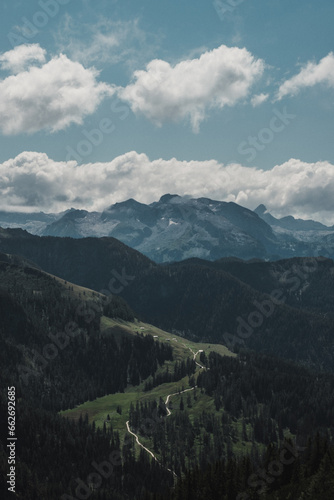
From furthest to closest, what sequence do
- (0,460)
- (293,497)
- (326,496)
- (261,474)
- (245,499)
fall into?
(0,460), (261,474), (245,499), (293,497), (326,496)

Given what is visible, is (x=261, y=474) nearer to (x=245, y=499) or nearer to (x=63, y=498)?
(x=245, y=499)

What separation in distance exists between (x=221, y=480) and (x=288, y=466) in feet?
76.2

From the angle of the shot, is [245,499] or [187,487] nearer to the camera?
[245,499]

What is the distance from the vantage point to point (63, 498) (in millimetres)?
185500

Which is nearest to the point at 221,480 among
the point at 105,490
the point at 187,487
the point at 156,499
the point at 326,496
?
the point at 187,487

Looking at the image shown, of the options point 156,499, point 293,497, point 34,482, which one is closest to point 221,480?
point 156,499

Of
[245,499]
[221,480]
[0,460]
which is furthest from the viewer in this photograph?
[0,460]

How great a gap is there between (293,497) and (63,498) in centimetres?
11724

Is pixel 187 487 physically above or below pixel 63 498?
above

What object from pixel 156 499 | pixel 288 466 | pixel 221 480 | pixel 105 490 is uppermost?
pixel 288 466

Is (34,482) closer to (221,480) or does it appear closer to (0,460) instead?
(0,460)

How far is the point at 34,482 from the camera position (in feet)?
645

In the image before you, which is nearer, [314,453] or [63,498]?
[314,453]

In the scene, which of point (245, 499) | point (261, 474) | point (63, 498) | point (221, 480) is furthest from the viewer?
point (63, 498)
